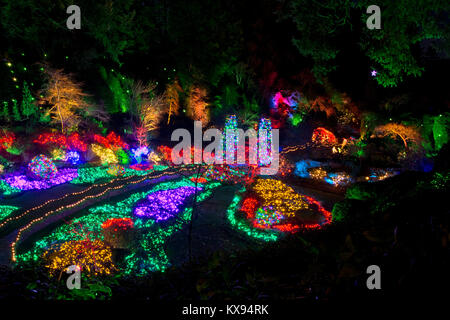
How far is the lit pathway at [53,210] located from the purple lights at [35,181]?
54.6 inches

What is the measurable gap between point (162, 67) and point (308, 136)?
12.1m

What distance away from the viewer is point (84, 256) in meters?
5.91

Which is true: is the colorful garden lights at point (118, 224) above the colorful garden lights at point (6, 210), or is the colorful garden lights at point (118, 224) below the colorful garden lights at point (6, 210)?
below

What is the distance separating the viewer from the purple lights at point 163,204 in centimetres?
896

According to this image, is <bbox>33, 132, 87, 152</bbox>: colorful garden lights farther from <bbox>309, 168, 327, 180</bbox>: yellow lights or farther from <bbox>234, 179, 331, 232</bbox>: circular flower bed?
<bbox>309, 168, 327, 180</bbox>: yellow lights

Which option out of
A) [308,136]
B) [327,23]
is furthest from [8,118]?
[308,136]

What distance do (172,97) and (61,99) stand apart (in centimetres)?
769

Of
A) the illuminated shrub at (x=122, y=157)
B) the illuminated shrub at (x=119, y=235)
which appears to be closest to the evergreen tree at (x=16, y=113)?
the illuminated shrub at (x=122, y=157)

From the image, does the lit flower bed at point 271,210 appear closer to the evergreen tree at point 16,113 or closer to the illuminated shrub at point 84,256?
the illuminated shrub at point 84,256

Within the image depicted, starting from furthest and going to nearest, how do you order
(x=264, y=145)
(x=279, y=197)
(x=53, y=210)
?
(x=264, y=145)
(x=279, y=197)
(x=53, y=210)

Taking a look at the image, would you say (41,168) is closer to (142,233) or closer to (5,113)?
(5,113)

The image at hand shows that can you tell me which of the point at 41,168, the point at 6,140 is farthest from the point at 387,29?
the point at 6,140
